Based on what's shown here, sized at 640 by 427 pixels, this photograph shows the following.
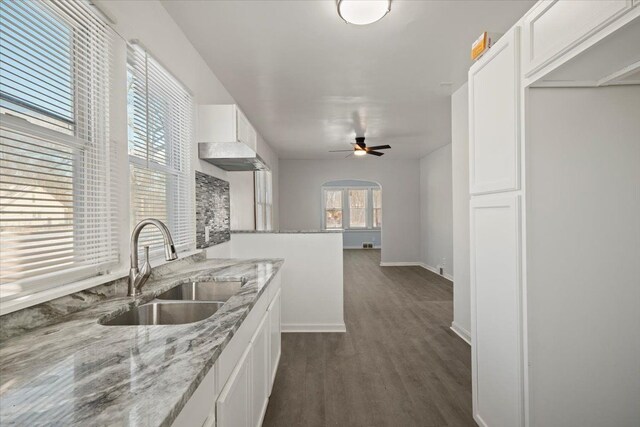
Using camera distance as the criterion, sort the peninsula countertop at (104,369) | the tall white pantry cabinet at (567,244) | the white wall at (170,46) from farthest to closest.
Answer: the white wall at (170,46)
the tall white pantry cabinet at (567,244)
the peninsula countertop at (104,369)

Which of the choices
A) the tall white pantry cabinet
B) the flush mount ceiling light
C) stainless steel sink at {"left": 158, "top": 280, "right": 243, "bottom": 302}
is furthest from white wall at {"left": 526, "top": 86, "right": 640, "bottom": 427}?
stainless steel sink at {"left": 158, "top": 280, "right": 243, "bottom": 302}

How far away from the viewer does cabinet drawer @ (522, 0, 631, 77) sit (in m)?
1.07

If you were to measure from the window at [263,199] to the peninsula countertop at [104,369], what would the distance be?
13.9ft

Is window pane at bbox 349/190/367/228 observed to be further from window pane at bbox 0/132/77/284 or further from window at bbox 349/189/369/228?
window pane at bbox 0/132/77/284

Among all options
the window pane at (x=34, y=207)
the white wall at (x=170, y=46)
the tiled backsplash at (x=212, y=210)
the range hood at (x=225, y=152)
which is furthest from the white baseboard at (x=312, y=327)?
the window pane at (x=34, y=207)

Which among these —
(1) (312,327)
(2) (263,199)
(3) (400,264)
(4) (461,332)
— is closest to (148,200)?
(1) (312,327)

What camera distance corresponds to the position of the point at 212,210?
128 inches

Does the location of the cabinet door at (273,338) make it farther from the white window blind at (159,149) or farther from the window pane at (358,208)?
the window pane at (358,208)

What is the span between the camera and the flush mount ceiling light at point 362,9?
1.99 meters

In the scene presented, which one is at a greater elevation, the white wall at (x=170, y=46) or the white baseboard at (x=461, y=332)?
the white wall at (x=170, y=46)

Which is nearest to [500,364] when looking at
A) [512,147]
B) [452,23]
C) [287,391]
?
[512,147]

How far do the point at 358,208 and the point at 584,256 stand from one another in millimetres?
10652

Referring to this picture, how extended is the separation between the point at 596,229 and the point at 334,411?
1871 mm

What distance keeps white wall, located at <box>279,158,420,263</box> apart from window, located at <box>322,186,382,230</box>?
3.21 metres
